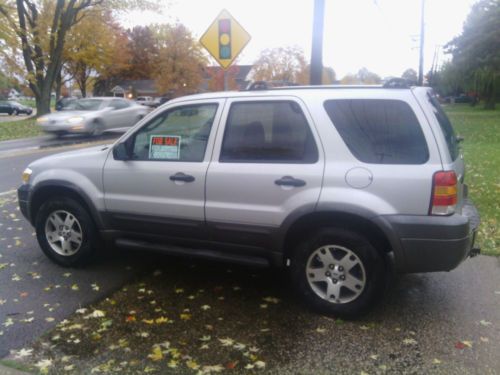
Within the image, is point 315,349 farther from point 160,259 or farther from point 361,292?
point 160,259

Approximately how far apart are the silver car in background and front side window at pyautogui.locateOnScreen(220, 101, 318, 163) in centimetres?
1551

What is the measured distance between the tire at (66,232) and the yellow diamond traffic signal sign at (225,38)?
4.05 meters

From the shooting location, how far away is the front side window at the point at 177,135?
445 centimetres

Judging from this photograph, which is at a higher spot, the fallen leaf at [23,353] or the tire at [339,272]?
the tire at [339,272]

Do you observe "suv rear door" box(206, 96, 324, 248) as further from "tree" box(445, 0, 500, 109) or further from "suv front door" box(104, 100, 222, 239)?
"tree" box(445, 0, 500, 109)

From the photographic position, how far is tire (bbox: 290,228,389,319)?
3.87m

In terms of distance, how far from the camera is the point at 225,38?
8195mm

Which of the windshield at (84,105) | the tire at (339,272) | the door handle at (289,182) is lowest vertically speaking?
the tire at (339,272)

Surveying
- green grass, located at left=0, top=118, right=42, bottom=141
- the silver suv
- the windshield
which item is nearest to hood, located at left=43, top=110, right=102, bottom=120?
the windshield

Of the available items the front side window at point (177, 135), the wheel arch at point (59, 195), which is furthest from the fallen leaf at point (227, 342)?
the wheel arch at point (59, 195)

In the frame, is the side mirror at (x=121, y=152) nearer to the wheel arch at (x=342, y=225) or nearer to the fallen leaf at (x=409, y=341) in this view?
the wheel arch at (x=342, y=225)

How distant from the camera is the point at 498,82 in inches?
1850

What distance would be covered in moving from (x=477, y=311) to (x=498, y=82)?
161 feet

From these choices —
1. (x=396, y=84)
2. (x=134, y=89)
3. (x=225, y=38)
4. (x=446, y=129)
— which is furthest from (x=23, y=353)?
(x=134, y=89)
